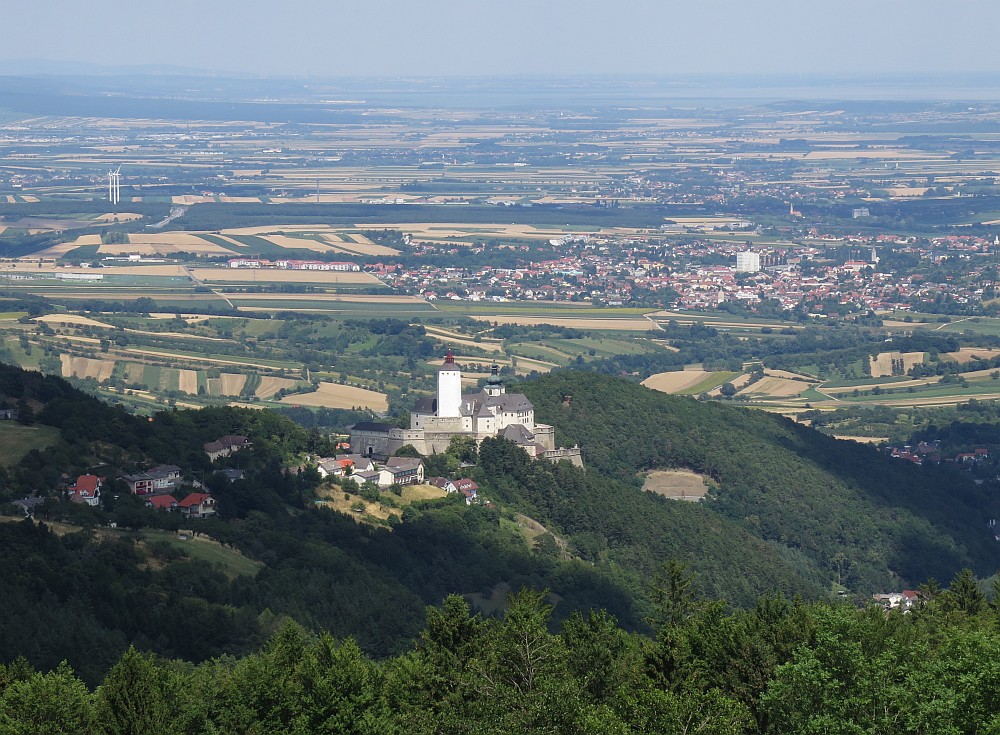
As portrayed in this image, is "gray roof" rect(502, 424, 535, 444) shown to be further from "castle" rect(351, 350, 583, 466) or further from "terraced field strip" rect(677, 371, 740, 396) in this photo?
"terraced field strip" rect(677, 371, 740, 396)

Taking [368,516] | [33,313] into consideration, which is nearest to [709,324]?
[33,313]

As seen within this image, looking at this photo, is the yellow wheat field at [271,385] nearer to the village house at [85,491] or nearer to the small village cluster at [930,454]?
the small village cluster at [930,454]

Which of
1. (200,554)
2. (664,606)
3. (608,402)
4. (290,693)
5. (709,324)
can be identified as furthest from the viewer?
(709,324)

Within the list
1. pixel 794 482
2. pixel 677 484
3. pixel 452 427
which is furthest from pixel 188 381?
pixel 794 482

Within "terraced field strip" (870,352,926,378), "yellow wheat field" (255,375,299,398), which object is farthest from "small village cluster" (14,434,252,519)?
"terraced field strip" (870,352,926,378)

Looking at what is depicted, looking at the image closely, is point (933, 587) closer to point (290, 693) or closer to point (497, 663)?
point (497, 663)

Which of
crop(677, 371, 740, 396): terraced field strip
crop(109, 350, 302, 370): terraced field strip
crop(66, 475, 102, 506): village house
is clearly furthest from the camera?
crop(109, 350, 302, 370): terraced field strip

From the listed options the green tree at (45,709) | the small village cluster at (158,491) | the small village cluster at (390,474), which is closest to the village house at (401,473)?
the small village cluster at (390,474)
